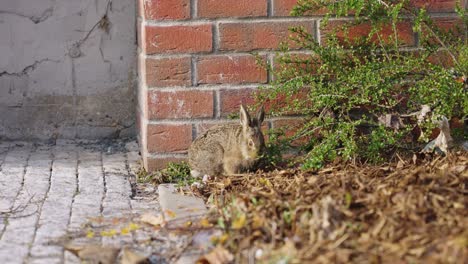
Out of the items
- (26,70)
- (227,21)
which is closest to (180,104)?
(227,21)

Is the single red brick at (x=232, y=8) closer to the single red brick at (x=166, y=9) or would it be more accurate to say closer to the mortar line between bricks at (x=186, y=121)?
the single red brick at (x=166, y=9)

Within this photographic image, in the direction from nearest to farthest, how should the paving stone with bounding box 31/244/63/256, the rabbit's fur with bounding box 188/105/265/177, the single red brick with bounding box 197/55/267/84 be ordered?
the paving stone with bounding box 31/244/63/256
the rabbit's fur with bounding box 188/105/265/177
the single red brick with bounding box 197/55/267/84

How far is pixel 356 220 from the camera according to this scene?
12.6 ft

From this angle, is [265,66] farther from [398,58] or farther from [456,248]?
[456,248]

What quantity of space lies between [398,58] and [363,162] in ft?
2.17

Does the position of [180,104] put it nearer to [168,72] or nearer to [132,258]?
[168,72]

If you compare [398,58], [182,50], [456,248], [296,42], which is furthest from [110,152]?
[456,248]

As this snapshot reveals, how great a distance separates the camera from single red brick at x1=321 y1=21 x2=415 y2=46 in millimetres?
5500

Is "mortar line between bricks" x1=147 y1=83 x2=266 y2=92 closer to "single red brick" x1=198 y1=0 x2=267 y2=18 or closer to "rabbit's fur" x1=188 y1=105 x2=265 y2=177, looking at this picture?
"rabbit's fur" x1=188 y1=105 x2=265 y2=177

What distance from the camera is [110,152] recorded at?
6234 millimetres

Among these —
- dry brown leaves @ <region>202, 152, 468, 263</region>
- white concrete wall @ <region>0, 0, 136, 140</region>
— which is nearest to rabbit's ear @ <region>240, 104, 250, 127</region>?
dry brown leaves @ <region>202, 152, 468, 263</region>

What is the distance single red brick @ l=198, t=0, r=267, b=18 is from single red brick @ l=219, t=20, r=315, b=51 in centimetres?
7

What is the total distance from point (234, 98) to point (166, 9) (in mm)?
687

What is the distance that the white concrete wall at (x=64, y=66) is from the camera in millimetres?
6387
